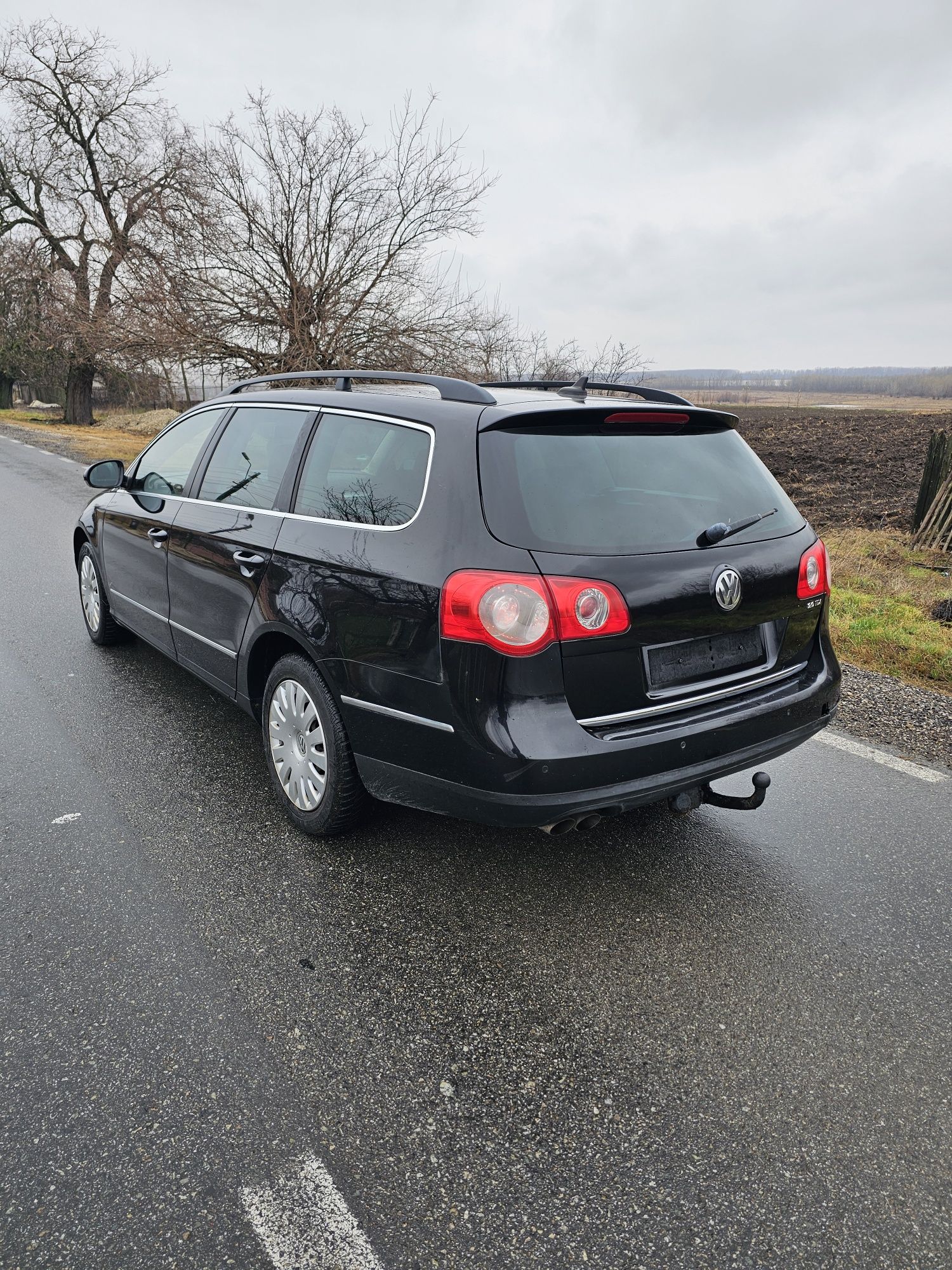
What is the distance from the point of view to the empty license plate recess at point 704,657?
270cm

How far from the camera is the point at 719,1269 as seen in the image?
68.1 inches

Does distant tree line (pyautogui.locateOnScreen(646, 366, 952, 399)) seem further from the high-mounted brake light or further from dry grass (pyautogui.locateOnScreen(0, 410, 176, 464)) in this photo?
the high-mounted brake light

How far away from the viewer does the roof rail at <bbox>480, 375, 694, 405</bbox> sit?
3.37 meters

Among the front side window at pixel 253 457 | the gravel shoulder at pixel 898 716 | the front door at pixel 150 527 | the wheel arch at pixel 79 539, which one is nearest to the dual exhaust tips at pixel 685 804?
the gravel shoulder at pixel 898 716

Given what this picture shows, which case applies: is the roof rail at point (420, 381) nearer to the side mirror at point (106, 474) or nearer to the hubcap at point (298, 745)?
the side mirror at point (106, 474)

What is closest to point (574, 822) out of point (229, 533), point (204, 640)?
point (229, 533)

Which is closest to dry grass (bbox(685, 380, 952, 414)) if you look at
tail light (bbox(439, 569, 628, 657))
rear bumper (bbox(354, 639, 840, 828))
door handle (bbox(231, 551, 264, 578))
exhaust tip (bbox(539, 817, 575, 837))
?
door handle (bbox(231, 551, 264, 578))

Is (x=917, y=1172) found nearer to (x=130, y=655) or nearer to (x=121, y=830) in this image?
(x=121, y=830)

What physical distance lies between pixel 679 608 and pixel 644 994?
3.89ft

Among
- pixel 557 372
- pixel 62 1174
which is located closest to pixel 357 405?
pixel 62 1174

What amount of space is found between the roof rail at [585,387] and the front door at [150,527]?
5.26 ft

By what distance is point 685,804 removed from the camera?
2891mm

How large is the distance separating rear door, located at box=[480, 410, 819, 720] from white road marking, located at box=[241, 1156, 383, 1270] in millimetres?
1387

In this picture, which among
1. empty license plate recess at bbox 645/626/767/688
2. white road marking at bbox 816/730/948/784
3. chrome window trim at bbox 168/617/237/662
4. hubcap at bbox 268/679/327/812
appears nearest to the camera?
empty license plate recess at bbox 645/626/767/688
